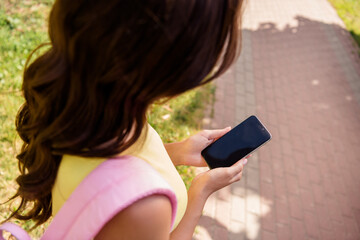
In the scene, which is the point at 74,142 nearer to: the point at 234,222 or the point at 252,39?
the point at 234,222

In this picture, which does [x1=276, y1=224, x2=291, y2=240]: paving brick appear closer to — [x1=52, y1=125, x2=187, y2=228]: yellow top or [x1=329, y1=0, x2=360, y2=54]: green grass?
[x1=52, y1=125, x2=187, y2=228]: yellow top

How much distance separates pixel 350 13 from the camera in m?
8.09

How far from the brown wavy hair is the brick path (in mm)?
2250

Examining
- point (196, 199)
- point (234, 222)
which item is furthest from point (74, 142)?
point (234, 222)

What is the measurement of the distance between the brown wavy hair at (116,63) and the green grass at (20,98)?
1889 millimetres

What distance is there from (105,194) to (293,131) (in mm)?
3900

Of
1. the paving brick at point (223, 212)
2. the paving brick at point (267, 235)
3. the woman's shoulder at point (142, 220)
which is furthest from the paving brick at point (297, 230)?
the woman's shoulder at point (142, 220)

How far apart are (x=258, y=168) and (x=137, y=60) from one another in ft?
10.5

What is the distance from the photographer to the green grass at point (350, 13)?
24.1ft

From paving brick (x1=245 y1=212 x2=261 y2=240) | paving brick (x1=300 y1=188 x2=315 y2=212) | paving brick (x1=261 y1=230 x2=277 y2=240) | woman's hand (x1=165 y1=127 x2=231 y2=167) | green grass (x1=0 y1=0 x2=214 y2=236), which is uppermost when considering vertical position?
woman's hand (x1=165 y1=127 x2=231 y2=167)

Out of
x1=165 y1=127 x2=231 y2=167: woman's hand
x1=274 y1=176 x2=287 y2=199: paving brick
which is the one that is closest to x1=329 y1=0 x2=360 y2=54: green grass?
x1=274 y1=176 x2=287 y2=199: paving brick

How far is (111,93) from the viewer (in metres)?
0.94

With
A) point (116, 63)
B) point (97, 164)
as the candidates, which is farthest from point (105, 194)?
point (116, 63)

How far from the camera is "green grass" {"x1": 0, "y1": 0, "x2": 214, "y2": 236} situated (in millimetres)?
2977
